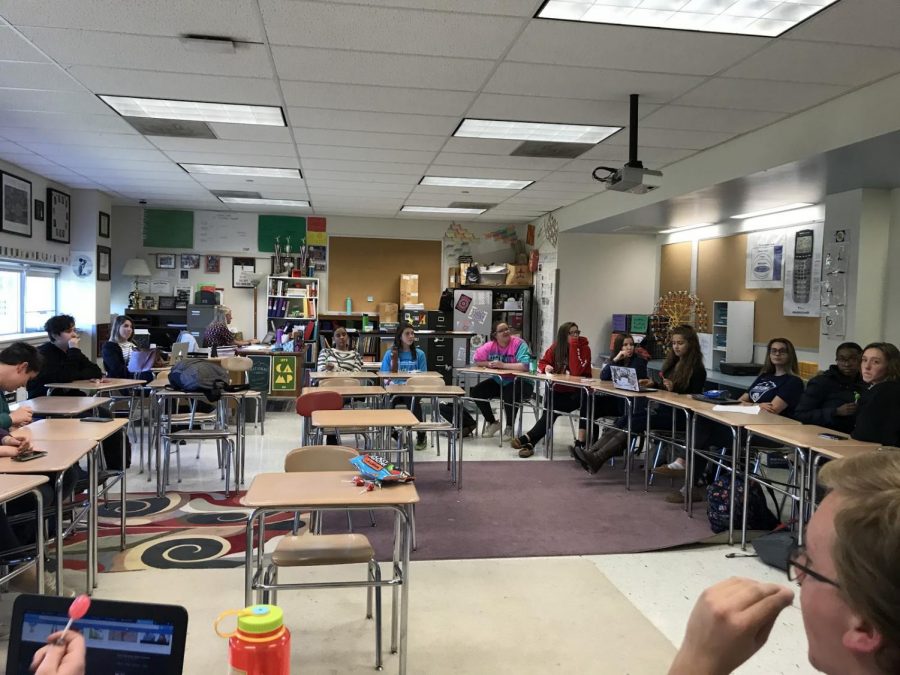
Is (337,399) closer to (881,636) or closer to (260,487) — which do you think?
(260,487)

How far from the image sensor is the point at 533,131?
577cm

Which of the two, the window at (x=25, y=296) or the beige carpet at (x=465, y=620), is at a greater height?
the window at (x=25, y=296)

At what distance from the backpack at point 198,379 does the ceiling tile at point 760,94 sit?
13.7 feet

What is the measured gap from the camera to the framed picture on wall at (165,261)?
11125mm

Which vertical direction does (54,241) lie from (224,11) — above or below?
below

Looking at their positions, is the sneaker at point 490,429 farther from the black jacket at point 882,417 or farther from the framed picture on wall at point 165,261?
the framed picture on wall at point 165,261

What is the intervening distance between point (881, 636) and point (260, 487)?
255cm

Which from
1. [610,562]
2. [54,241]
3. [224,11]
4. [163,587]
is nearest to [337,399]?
[163,587]

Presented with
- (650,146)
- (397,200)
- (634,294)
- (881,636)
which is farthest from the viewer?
(634,294)

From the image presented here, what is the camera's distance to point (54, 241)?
28.9ft

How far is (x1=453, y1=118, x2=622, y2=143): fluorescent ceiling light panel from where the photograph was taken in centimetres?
553

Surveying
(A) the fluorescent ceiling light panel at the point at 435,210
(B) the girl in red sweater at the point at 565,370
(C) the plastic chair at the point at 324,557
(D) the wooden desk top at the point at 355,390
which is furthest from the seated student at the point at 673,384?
(A) the fluorescent ceiling light panel at the point at 435,210

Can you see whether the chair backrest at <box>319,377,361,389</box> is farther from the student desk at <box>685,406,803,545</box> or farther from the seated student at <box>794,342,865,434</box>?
the seated student at <box>794,342,865,434</box>

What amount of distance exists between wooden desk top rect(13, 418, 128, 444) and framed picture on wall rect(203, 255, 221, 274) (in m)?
7.46
